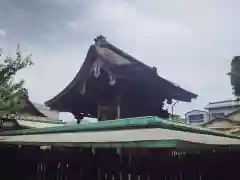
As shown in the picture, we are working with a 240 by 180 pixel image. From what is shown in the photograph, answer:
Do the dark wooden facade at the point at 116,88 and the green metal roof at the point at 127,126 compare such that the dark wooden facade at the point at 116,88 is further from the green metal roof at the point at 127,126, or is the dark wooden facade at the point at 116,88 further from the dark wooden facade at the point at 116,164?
the dark wooden facade at the point at 116,164

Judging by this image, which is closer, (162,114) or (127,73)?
(127,73)

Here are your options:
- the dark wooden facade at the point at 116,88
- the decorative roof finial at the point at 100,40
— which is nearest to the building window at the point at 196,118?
the dark wooden facade at the point at 116,88

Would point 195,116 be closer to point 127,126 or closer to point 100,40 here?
point 100,40

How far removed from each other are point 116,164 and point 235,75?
15.9m

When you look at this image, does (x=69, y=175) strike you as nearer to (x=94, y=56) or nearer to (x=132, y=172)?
(x=132, y=172)

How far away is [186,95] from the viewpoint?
37.9 ft

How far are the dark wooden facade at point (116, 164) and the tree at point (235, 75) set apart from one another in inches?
491

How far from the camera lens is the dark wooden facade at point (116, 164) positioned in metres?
5.48

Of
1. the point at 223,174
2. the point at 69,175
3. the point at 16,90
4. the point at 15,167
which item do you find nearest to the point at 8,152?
the point at 15,167

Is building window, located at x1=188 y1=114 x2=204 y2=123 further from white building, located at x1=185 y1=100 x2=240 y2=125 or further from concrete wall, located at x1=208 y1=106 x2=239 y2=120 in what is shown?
concrete wall, located at x1=208 y1=106 x2=239 y2=120

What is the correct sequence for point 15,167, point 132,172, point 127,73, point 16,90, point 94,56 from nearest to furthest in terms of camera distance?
point 132,172 < point 15,167 < point 127,73 < point 94,56 < point 16,90

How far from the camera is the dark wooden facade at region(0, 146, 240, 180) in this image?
5477mm

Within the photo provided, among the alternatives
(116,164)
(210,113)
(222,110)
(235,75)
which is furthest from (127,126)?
(222,110)

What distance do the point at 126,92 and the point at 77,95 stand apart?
8.84ft
